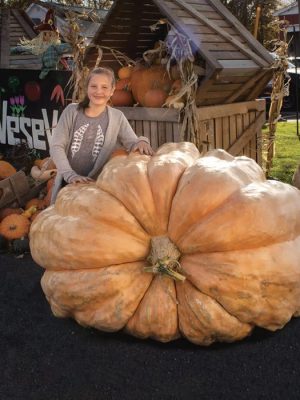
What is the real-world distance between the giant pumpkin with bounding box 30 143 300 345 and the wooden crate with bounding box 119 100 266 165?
2.27m

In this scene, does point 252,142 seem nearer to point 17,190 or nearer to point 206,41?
point 206,41

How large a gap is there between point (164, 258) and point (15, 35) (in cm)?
1071

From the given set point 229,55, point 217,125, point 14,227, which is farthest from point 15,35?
point 14,227

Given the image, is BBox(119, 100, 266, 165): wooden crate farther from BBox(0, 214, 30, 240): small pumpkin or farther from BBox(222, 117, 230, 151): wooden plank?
BBox(0, 214, 30, 240): small pumpkin

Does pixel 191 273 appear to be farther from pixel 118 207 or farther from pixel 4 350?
pixel 4 350

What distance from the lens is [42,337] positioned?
2.76m

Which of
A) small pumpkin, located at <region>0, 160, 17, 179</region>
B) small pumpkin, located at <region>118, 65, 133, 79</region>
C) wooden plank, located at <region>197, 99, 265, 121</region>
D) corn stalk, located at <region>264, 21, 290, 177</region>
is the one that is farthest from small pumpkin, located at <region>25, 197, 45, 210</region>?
A: corn stalk, located at <region>264, 21, 290, 177</region>

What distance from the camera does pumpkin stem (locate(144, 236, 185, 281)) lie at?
2.33 meters

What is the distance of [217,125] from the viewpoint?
5.16 m

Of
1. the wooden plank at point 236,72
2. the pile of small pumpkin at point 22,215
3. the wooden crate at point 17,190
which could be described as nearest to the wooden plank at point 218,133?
the wooden plank at point 236,72

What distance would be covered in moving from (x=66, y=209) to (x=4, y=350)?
0.79 meters

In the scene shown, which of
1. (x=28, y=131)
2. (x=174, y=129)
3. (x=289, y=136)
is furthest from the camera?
(x=289, y=136)

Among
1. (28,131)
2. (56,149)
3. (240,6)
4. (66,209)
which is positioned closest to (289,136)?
(28,131)

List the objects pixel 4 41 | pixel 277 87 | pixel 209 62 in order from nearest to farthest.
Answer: pixel 209 62 → pixel 277 87 → pixel 4 41
